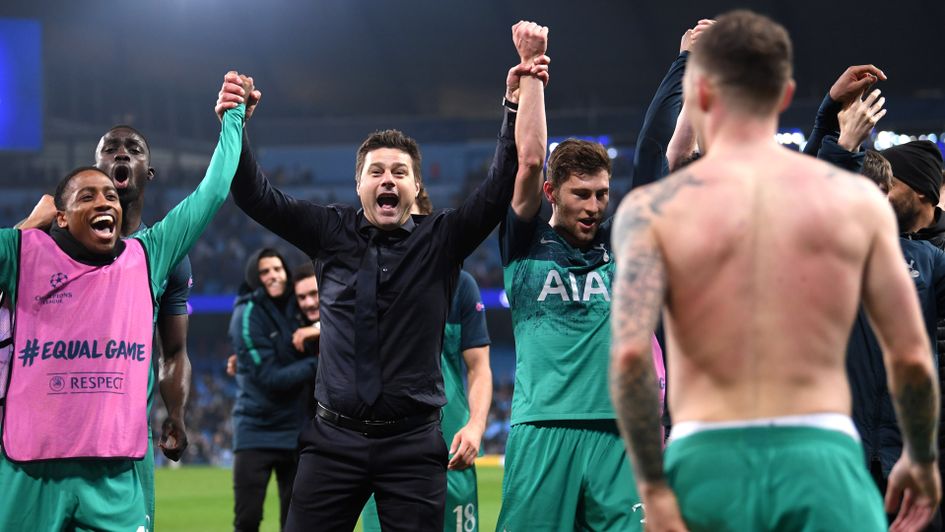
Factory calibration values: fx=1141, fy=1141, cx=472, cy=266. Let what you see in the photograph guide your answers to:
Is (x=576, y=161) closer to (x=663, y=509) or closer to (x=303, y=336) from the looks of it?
(x=663, y=509)

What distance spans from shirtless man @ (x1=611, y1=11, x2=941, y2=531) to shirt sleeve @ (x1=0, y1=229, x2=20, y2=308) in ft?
9.05

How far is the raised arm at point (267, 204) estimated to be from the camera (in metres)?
4.97


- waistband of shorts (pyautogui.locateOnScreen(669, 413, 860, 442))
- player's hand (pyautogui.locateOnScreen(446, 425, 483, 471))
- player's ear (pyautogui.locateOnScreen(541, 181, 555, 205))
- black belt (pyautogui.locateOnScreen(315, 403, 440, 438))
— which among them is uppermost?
player's ear (pyautogui.locateOnScreen(541, 181, 555, 205))

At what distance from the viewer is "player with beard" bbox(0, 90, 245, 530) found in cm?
450

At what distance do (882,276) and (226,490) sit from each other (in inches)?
655

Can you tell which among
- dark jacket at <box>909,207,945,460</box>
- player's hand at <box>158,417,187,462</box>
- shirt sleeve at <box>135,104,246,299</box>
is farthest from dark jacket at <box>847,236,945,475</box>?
player's hand at <box>158,417,187,462</box>

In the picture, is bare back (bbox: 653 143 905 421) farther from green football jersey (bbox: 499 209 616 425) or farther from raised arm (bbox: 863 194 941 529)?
green football jersey (bbox: 499 209 616 425)

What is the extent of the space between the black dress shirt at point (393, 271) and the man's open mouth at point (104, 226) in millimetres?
538

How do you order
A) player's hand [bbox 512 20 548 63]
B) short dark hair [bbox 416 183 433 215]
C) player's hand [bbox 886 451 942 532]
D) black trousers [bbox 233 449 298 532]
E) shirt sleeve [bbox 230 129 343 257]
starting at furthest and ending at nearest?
black trousers [bbox 233 449 298 532] < short dark hair [bbox 416 183 433 215] < shirt sleeve [bbox 230 129 343 257] < player's hand [bbox 512 20 548 63] < player's hand [bbox 886 451 942 532]

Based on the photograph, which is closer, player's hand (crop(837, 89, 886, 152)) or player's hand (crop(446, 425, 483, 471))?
player's hand (crop(837, 89, 886, 152))

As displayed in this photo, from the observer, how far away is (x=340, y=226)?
16.8ft

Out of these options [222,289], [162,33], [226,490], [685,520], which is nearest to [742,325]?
[685,520]

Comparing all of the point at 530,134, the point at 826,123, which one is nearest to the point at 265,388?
the point at 530,134

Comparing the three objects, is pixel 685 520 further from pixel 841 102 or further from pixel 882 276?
pixel 841 102
